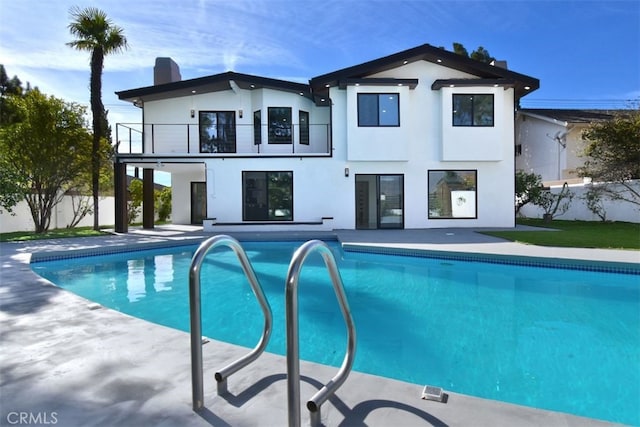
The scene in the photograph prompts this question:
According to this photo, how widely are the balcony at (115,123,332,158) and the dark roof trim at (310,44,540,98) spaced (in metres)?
2.26

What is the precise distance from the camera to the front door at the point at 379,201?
15641mm

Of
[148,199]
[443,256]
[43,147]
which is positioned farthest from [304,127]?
[43,147]

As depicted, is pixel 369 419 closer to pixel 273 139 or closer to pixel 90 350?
pixel 90 350

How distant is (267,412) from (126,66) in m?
19.0

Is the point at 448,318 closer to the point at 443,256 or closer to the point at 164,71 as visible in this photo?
the point at 443,256

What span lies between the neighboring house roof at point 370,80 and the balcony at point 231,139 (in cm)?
149

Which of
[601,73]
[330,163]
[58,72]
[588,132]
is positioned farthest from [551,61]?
[58,72]

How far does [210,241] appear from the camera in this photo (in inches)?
94.8

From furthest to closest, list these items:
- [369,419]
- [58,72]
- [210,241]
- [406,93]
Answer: [58,72] → [406,93] → [210,241] → [369,419]

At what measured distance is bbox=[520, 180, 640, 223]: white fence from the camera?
15.6 m

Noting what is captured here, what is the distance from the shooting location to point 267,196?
16.0 m

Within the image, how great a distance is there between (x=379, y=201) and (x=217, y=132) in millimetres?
7788

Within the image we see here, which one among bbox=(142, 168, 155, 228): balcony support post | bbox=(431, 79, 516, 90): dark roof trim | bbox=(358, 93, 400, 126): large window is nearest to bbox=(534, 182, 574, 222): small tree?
bbox=(431, 79, 516, 90): dark roof trim

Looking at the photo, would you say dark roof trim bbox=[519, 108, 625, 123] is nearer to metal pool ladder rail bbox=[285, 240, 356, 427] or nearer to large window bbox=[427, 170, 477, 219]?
large window bbox=[427, 170, 477, 219]
